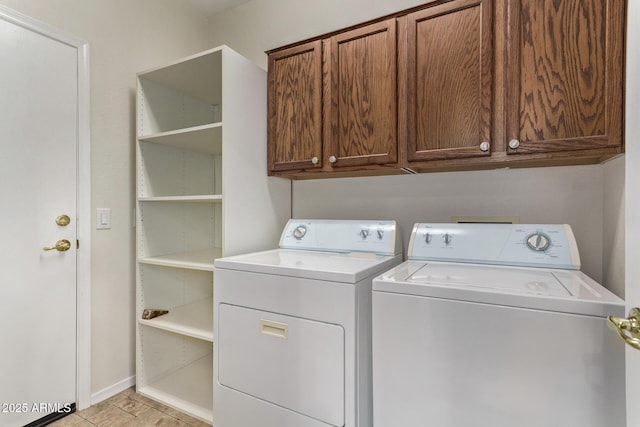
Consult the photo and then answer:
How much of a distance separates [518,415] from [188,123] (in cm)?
242

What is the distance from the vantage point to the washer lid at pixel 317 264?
119 centimetres

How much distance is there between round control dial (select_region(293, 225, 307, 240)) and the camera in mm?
1830

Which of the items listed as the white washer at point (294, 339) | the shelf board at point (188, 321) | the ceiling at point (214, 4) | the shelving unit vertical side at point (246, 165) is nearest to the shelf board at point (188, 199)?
the shelving unit vertical side at point (246, 165)

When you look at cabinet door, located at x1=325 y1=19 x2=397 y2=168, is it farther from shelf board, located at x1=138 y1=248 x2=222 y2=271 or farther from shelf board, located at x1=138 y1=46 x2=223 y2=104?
shelf board, located at x1=138 y1=248 x2=222 y2=271

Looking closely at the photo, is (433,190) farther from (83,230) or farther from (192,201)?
(83,230)

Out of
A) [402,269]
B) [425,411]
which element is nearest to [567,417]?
[425,411]

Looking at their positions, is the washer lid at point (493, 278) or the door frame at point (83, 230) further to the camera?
the door frame at point (83, 230)

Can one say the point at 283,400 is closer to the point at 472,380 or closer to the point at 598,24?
the point at 472,380

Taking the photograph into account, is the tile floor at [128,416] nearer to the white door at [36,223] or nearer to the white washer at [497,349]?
the white door at [36,223]

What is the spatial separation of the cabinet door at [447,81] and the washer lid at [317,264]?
52cm

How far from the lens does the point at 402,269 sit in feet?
4.19

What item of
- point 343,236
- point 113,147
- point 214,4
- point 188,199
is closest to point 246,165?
point 188,199

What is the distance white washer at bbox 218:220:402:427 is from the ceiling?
6.56 ft

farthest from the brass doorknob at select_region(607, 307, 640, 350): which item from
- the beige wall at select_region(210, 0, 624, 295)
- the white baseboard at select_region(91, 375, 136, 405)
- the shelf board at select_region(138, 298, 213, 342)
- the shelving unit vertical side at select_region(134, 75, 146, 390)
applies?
the white baseboard at select_region(91, 375, 136, 405)
